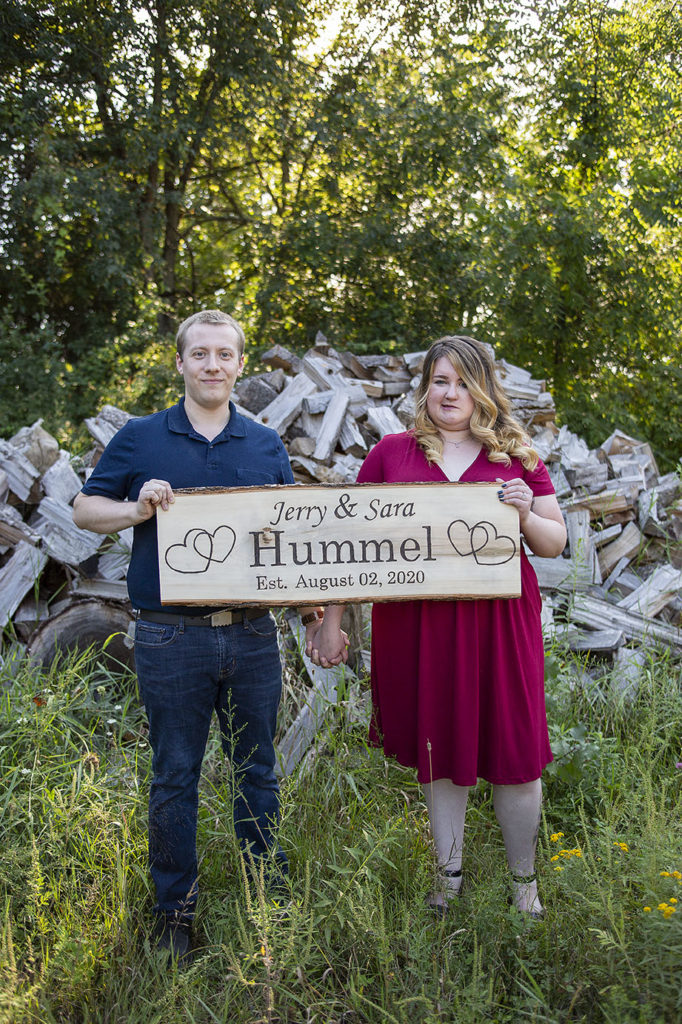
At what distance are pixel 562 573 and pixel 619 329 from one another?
6.10 metres

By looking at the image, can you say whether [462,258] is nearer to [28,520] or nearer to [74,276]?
[74,276]

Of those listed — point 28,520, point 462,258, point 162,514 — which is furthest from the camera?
point 462,258

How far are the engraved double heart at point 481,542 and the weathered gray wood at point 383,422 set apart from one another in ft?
10.1

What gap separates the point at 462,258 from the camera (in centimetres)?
989

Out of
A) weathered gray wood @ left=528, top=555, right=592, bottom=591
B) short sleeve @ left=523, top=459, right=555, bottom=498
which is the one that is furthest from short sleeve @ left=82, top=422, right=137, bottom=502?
weathered gray wood @ left=528, top=555, right=592, bottom=591

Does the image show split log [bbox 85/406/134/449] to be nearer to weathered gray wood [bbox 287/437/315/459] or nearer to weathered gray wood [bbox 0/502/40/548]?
weathered gray wood [bbox 0/502/40/548]

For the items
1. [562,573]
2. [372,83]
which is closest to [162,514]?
[562,573]

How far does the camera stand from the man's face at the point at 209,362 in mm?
2611

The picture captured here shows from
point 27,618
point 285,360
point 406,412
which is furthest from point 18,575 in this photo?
point 285,360

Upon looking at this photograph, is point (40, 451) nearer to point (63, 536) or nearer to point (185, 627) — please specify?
point (63, 536)

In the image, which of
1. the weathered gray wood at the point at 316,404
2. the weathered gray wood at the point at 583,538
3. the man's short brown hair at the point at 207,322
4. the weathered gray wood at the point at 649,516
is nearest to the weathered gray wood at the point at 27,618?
the man's short brown hair at the point at 207,322

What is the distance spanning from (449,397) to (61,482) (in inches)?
117

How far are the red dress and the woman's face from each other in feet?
0.53

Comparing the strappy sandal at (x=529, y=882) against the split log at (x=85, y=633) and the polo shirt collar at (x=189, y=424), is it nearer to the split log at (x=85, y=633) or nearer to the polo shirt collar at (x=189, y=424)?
the polo shirt collar at (x=189, y=424)
